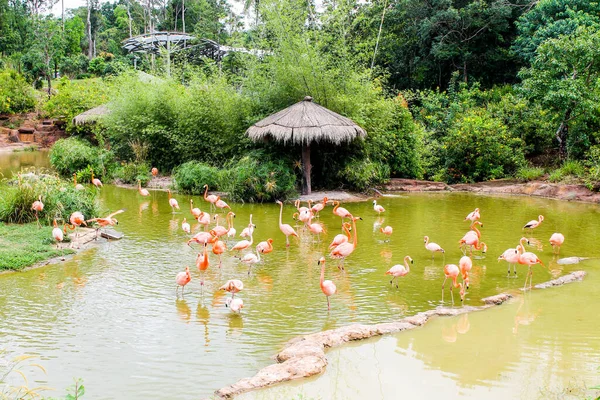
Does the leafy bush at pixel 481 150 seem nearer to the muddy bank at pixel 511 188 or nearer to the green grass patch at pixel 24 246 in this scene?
the muddy bank at pixel 511 188

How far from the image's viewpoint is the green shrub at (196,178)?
640 inches

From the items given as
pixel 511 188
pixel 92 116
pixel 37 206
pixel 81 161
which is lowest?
pixel 511 188

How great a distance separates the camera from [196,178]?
1630cm

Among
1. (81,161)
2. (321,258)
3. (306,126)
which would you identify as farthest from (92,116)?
(321,258)

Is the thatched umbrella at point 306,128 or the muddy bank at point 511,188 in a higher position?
the thatched umbrella at point 306,128

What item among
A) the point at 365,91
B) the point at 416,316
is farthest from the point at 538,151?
the point at 416,316

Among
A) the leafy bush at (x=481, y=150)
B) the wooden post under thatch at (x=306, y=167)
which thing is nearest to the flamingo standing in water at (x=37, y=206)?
the wooden post under thatch at (x=306, y=167)

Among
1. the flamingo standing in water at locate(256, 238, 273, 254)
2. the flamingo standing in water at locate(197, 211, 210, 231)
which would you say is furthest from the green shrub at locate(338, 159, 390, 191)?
the flamingo standing in water at locate(256, 238, 273, 254)

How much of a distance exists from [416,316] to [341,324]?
0.87 meters

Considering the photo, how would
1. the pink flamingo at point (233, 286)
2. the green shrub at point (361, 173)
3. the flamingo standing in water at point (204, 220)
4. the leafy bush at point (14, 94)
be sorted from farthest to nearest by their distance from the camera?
the leafy bush at point (14, 94), the green shrub at point (361, 173), the flamingo standing in water at point (204, 220), the pink flamingo at point (233, 286)

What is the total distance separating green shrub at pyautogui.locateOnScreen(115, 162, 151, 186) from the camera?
1809cm

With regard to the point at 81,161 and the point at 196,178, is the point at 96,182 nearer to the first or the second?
the point at 196,178

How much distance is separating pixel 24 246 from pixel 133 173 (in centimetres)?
951

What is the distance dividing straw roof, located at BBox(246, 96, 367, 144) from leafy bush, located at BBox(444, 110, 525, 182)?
4.25m
